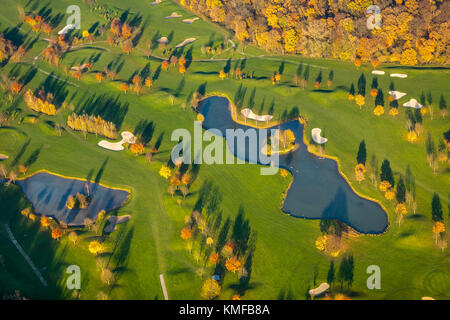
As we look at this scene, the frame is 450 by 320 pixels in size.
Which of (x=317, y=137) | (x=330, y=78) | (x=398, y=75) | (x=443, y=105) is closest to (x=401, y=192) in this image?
(x=317, y=137)

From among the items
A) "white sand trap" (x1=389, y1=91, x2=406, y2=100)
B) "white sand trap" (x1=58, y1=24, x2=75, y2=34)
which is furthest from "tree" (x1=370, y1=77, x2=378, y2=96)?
"white sand trap" (x1=58, y1=24, x2=75, y2=34)

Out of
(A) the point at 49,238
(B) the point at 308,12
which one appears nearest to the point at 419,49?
(B) the point at 308,12

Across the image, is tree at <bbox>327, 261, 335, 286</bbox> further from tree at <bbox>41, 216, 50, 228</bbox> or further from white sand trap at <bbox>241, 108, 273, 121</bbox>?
tree at <bbox>41, 216, 50, 228</bbox>

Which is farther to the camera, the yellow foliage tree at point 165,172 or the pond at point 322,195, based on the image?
the yellow foliage tree at point 165,172

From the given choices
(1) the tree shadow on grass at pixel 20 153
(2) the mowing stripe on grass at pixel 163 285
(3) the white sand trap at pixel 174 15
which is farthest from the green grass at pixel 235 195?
(3) the white sand trap at pixel 174 15

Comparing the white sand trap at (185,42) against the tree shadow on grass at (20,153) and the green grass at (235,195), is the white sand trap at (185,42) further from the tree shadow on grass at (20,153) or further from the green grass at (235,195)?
the tree shadow on grass at (20,153)
